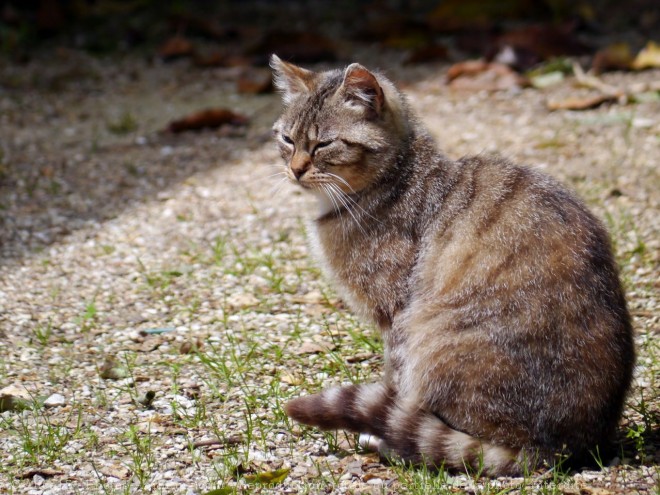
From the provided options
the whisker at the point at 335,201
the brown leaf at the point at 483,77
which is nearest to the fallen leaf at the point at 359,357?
the whisker at the point at 335,201

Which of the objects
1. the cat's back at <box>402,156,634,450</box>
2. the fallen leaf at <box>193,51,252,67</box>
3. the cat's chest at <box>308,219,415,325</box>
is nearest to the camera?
the cat's back at <box>402,156,634,450</box>

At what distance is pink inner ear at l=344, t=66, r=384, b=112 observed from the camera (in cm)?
366

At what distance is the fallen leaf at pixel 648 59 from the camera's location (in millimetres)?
7348

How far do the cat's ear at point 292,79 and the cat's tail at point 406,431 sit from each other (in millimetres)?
1416

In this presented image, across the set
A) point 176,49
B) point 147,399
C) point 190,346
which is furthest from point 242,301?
point 176,49

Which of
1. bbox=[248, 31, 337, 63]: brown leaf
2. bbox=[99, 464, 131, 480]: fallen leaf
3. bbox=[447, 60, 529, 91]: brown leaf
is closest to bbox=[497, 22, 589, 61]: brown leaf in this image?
bbox=[447, 60, 529, 91]: brown leaf

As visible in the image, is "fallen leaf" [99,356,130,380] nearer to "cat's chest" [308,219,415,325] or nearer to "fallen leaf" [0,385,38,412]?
"fallen leaf" [0,385,38,412]

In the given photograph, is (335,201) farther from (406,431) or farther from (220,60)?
(220,60)

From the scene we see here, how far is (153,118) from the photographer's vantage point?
24.6ft

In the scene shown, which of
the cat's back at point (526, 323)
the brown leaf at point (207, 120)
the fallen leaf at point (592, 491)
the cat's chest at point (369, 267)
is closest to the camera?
the fallen leaf at point (592, 491)

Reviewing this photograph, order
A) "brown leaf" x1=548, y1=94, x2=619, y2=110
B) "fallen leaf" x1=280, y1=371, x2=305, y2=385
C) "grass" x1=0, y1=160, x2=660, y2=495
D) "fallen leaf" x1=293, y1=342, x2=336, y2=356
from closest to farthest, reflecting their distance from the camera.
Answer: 1. "grass" x1=0, y1=160, x2=660, y2=495
2. "fallen leaf" x1=280, y1=371, x2=305, y2=385
3. "fallen leaf" x1=293, y1=342, x2=336, y2=356
4. "brown leaf" x1=548, y1=94, x2=619, y2=110

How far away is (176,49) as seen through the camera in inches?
351

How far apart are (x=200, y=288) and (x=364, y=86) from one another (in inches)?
63.4

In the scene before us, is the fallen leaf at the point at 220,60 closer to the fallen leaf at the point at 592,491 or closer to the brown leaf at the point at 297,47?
the brown leaf at the point at 297,47
